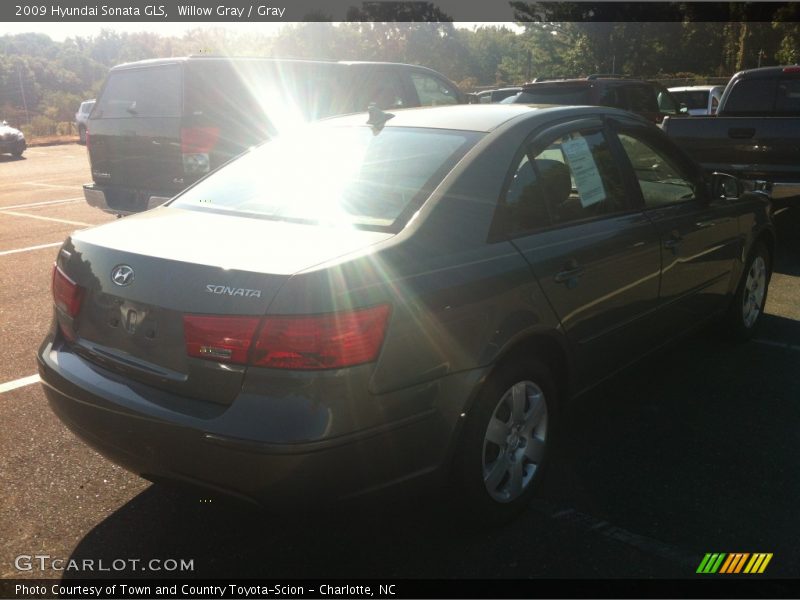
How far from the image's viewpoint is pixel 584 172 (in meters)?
3.73

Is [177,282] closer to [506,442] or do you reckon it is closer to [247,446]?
[247,446]

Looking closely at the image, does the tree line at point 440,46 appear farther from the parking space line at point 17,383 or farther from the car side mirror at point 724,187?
the car side mirror at point 724,187

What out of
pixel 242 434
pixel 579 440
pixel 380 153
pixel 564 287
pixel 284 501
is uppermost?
pixel 380 153

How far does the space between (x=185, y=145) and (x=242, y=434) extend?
221 inches

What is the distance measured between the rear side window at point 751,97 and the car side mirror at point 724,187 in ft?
20.9

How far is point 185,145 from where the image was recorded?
24.6 ft

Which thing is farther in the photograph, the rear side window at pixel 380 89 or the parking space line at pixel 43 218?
the parking space line at pixel 43 218

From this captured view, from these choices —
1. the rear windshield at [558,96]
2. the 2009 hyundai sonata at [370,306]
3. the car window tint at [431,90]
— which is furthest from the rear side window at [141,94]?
the rear windshield at [558,96]

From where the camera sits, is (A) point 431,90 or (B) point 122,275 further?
(A) point 431,90

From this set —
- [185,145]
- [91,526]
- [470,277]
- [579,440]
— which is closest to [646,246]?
[579,440]

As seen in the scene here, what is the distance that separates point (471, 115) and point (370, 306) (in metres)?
1.52

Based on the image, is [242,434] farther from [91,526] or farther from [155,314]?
[91,526]

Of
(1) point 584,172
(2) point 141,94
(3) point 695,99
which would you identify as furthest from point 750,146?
(3) point 695,99

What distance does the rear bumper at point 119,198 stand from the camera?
7.90m
